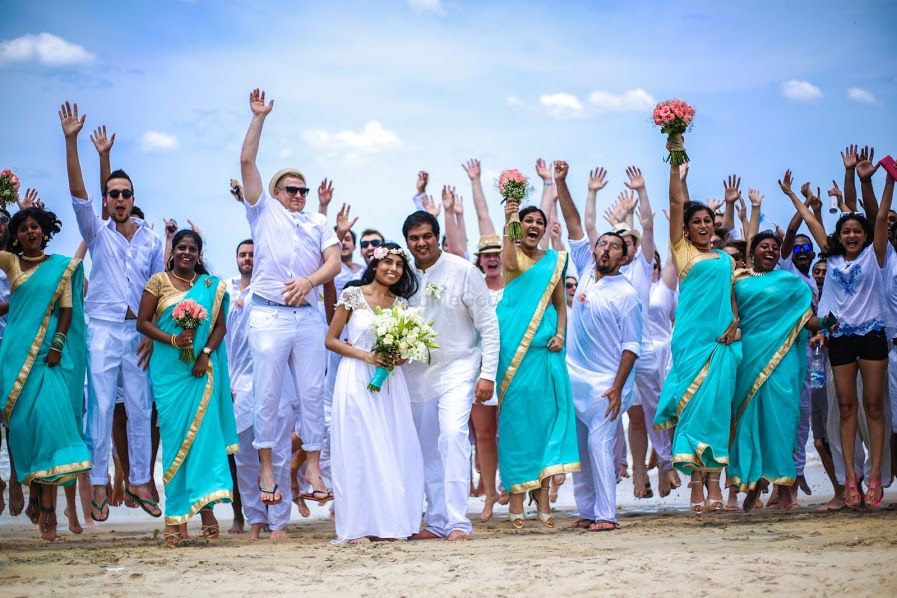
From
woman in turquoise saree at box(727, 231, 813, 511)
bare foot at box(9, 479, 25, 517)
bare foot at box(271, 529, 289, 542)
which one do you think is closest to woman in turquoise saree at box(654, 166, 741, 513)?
woman in turquoise saree at box(727, 231, 813, 511)

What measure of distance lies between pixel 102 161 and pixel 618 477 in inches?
224

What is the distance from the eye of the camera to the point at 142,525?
419 inches

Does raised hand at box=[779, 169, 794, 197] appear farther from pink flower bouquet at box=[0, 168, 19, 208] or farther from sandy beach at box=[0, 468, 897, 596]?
pink flower bouquet at box=[0, 168, 19, 208]

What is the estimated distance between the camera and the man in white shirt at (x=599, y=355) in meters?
8.67

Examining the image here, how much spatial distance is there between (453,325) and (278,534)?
6.86ft

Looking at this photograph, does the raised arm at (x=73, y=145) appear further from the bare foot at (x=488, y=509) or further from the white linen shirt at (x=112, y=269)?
the bare foot at (x=488, y=509)

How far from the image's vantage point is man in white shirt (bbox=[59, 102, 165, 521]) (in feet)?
29.1

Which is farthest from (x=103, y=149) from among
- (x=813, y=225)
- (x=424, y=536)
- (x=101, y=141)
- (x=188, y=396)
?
(x=813, y=225)

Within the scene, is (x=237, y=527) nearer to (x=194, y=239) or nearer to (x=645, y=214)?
(x=194, y=239)

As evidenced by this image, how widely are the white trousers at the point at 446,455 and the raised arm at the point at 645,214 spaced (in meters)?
2.95

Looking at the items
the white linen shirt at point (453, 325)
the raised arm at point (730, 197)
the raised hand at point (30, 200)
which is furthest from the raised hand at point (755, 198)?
the raised hand at point (30, 200)

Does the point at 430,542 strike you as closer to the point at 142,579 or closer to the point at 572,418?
the point at 572,418

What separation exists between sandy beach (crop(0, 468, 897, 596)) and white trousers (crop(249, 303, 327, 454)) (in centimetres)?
85

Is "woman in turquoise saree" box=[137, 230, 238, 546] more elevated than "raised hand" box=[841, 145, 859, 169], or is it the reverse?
"raised hand" box=[841, 145, 859, 169]
